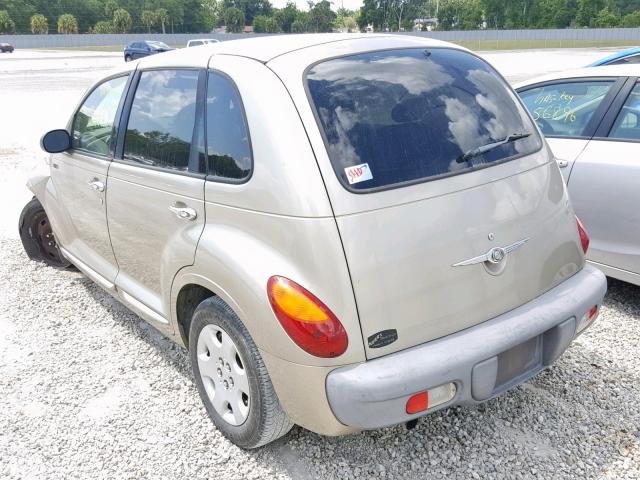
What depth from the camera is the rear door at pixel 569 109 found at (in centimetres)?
408

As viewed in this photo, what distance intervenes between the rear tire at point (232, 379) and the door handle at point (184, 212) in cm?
38

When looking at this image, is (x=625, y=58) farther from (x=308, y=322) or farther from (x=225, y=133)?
(x=308, y=322)

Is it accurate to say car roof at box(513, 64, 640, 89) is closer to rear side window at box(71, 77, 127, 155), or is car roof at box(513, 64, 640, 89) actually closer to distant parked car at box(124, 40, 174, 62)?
rear side window at box(71, 77, 127, 155)

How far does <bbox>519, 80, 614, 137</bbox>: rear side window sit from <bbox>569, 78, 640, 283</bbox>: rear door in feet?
0.63

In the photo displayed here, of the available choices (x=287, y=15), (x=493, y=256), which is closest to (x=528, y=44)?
(x=287, y=15)

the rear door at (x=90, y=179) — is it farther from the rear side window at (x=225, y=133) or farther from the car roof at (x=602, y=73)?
the car roof at (x=602, y=73)

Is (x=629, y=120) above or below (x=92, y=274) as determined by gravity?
above

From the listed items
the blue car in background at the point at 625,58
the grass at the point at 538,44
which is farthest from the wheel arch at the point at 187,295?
the grass at the point at 538,44

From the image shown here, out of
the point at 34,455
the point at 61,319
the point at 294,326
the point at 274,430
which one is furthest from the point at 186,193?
the point at 61,319

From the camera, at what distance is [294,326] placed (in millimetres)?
2146

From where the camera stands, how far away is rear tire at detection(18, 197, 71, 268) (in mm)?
5027

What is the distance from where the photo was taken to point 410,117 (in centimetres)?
242

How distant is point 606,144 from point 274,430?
9.74 ft

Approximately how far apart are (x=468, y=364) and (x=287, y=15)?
108449 millimetres
